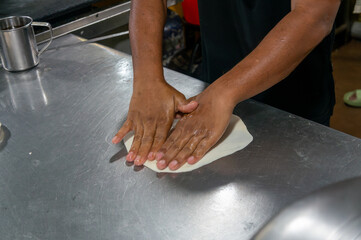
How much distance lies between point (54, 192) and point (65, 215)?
3.2 inches

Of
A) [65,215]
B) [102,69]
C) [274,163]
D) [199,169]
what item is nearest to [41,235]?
[65,215]

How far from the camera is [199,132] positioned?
1.03m

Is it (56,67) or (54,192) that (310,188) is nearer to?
(54,192)

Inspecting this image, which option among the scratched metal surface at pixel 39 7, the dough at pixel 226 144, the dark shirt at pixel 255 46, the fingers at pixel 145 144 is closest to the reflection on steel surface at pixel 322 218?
the dough at pixel 226 144

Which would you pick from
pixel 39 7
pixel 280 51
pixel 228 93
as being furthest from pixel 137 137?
pixel 39 7

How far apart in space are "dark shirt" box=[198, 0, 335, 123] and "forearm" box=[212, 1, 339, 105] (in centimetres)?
24

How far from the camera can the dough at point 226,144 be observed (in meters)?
0.98

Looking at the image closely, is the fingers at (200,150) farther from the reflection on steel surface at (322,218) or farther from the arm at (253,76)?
the reflection on steel surface at (322,218)

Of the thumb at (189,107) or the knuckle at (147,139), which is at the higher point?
the thumb at (189,107)

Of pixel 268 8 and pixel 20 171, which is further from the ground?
pixel 268 8

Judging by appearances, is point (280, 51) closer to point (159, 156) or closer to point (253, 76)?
point (253, 76)

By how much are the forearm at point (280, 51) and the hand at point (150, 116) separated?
0.13 m

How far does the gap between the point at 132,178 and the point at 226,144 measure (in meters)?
0.25

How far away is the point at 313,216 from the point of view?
79cm
